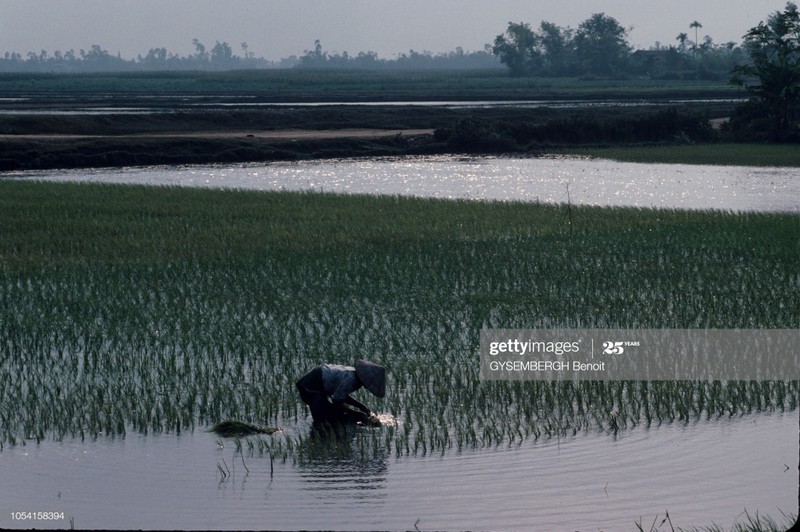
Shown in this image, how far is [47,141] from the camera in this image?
29.2 meters

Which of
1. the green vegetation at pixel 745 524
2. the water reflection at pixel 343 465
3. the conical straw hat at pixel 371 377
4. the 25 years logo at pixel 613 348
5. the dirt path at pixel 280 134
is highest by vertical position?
the conical straw hat at pixel 371 377

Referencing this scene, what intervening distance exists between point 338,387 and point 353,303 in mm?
4230

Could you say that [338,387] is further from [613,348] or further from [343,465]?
[613,348]

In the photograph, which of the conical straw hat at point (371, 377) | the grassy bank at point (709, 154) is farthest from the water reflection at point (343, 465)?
the grassy bank at point (709, 154)

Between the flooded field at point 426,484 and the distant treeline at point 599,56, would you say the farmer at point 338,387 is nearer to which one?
Answer: the flooded field at point 426,484

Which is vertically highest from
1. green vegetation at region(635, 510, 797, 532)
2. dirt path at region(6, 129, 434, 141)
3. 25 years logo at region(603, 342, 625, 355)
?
green vegetation at region(635, 510, 797, 532)

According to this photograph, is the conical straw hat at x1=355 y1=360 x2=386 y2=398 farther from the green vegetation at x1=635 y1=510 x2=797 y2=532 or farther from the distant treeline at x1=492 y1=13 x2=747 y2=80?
the distant treeline at x1=492 y1=13 x2=747 y2=80

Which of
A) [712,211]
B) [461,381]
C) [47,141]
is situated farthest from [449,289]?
[47,141]

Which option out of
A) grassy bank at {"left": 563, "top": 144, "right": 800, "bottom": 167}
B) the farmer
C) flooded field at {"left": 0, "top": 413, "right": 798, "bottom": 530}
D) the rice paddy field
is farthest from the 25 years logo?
grassy bank at {"left": 563, "top": 144, "right": 800, "bottom": 167}

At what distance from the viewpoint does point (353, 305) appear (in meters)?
10.7

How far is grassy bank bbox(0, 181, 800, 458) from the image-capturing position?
7191 mm

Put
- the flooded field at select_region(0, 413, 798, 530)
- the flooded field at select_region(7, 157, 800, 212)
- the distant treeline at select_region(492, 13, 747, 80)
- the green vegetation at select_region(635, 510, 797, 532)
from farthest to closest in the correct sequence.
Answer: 1. the distant treeline at select_region(492, 13, 747, 80)
2. the flooded field at select_region(7, 157, 800, 212)
3. the flooded field at select_region(0, 413, 798, 530)
4. the green vegetation at select_region(635, 510, 797, 532)

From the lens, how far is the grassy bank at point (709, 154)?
94.5ft

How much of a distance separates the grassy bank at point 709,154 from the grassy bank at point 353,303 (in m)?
11.7
